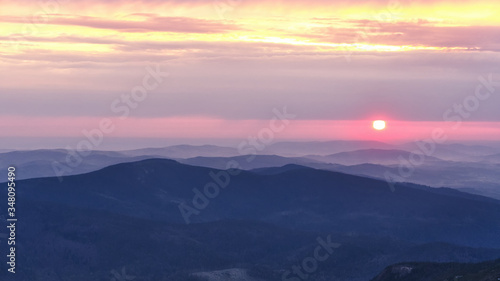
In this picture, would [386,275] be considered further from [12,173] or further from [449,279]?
[12,173]

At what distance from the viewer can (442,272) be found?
148250 millimetres

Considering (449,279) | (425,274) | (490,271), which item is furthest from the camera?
(425,274)

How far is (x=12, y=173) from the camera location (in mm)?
151250

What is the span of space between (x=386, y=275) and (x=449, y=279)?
2128 cm

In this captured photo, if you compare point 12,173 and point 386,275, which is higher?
point 12,173

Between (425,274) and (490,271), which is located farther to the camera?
(425,274)

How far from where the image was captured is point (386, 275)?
156500mm

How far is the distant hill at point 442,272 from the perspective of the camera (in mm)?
126500

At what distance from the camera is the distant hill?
12650 cm

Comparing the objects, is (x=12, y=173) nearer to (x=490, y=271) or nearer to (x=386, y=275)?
(x=386, y=275)

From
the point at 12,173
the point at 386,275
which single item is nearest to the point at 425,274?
the point at 386,275

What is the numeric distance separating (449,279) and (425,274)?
14465mm

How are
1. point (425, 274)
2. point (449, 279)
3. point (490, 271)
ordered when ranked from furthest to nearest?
point (425, 274)
point (449, 279)
point (490, 271)

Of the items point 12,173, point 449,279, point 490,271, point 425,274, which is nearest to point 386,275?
point 425,274
